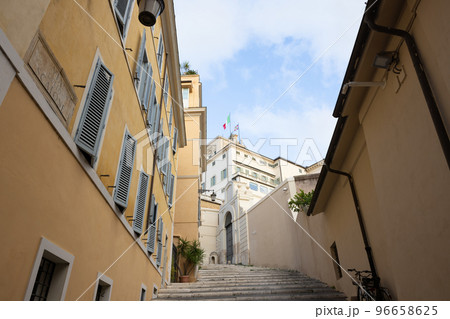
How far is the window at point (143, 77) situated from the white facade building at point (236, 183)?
17.1m

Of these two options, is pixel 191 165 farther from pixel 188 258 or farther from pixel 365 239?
pixel 365 239

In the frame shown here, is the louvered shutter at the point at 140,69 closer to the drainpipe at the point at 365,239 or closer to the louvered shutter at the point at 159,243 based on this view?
the louvered shutter at the point at 159,243

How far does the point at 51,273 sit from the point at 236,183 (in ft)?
80.9

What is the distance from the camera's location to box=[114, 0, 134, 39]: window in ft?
17.9

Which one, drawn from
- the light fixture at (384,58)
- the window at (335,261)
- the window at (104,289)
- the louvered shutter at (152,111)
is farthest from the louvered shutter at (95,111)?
the window at (335,261)

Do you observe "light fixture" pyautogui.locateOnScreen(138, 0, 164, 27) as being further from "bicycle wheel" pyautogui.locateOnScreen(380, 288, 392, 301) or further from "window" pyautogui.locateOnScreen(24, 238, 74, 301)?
"bicycle wheel" pyautogui.locateOnScreen(380, 288, 392, 301)

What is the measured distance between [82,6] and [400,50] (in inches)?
158

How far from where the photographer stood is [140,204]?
719cm

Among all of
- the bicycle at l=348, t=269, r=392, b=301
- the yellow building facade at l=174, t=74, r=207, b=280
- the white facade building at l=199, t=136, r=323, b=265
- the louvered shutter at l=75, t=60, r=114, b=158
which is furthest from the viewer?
the white facade building at l=199, t=136, r=323, b=265

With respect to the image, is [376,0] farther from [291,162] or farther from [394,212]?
[291,162]

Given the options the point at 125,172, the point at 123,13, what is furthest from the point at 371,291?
the point at 123,13

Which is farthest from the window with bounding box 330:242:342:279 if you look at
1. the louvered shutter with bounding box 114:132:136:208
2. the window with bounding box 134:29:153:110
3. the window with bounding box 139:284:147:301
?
the window with bounding box 134:29:153:110

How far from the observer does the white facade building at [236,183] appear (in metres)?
25.4

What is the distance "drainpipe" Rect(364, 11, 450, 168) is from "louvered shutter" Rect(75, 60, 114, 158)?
3.60 meters
